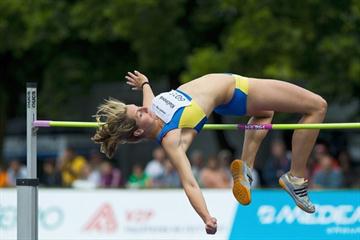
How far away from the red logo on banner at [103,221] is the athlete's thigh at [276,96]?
17.6ft

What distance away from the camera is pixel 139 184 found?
50.9 feet

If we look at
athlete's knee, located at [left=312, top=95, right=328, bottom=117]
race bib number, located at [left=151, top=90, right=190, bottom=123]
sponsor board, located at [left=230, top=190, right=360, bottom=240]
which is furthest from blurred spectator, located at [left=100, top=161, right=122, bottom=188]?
race bib number, located at [left=151, top=90, right=190, bottom=123]

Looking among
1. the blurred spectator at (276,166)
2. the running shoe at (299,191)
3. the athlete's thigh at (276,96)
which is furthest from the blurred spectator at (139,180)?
the athlete's thigh at (276,96)

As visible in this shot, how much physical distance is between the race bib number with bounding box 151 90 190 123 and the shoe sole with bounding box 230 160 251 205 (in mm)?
916

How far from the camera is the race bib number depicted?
7.57 meters

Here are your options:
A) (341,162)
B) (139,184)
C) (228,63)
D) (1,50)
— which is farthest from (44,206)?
(1,50)

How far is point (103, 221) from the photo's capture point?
12961mm

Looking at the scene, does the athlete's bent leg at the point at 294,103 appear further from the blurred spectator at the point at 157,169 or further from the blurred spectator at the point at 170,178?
the blurred spectator at the point at 157,169

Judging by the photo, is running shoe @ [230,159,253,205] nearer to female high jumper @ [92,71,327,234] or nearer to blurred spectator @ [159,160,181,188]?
female high jumper @ [92,71,327,234]

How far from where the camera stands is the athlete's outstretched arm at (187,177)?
7082mm

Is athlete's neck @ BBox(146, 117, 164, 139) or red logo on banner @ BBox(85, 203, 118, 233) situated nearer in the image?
athlete's neck @ BBox(146, 117, 164, 139)

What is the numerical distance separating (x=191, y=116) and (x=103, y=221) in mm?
5625

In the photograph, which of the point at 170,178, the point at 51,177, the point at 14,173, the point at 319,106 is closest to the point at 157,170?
the point at 170,178

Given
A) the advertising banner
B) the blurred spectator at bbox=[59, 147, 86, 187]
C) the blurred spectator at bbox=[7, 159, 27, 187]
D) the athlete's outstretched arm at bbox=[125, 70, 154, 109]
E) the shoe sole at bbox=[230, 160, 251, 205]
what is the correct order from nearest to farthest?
the shoe sole at bbox=[230, 160, 251, 205]
the athlete's outstretched arm at bbox=[125, 70, 154, 109]
the advertising banner
the blurred spectator at bbox=[59, 147, 86, 187]
the blurred spectator at bbox=[7, 159, 27, 187]
